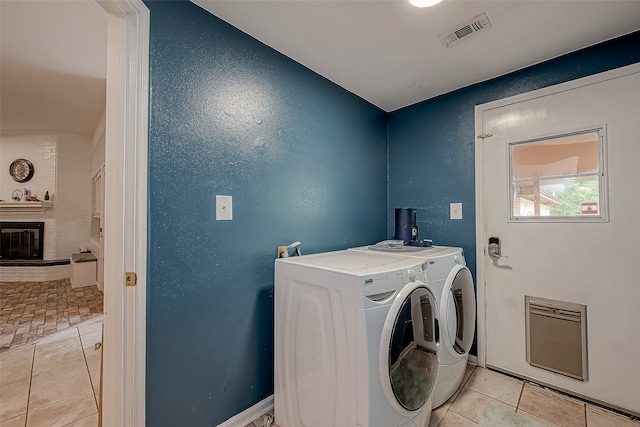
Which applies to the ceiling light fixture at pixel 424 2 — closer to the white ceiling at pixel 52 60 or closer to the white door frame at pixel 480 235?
the white door frame at pixel 480 235

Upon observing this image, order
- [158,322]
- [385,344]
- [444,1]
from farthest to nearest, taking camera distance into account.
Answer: [444,1] < [158,322] < [385,344]

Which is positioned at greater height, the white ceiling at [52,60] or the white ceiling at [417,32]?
the white ceiling at [52,60]

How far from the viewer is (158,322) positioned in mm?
1181

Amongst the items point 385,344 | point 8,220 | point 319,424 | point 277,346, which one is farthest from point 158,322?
point 8,220

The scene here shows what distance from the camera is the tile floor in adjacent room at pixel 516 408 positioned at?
147 centimetres

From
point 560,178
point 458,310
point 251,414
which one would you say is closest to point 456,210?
point 560,178

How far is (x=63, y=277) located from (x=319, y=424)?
564cm

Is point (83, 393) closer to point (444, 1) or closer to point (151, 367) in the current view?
point (151, 367)

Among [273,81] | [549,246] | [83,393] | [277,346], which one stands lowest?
[83,393]

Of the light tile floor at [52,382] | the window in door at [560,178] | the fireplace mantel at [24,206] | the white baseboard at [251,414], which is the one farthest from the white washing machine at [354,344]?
the fireplace mantel at [24,206]

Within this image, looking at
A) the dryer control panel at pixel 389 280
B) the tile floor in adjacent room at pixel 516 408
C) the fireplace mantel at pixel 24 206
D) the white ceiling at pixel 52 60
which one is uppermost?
the white ceiling at pixel 52 60

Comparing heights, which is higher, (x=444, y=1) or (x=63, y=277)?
(x=444, y=1)

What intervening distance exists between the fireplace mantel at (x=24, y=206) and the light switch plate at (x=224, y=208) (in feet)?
16.8

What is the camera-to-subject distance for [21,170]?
457cm
